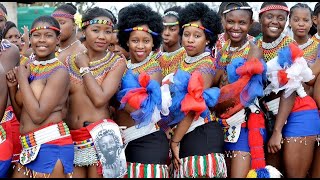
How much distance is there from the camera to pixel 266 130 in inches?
192

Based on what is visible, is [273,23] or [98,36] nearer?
[98,36]

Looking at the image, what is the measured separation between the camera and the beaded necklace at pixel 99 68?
175 inches

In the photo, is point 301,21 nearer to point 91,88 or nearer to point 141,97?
point 141,97

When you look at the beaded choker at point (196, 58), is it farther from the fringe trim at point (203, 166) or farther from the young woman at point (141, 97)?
the fringe trim at point (203, 166)

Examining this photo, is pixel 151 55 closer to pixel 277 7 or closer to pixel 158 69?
pixel 158 69

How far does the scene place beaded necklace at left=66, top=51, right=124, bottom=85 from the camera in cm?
443

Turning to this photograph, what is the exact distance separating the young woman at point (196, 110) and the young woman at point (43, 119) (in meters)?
0.98

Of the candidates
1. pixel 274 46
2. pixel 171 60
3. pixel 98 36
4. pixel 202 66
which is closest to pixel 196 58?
pixel 202 66

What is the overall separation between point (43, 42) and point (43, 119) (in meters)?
0.67

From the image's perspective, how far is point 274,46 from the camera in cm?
494

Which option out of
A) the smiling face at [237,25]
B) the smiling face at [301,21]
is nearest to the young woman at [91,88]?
the smiling face at [237,25]

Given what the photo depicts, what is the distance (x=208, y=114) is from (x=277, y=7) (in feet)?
4.34

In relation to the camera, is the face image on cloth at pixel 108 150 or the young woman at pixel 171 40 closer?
the face image on cloth at pixel 108 150

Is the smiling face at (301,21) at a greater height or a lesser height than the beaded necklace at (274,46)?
greater
